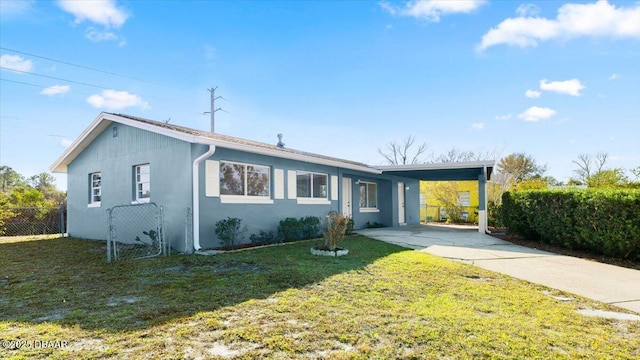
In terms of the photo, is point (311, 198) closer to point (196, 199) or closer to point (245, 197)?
point (245, 197)

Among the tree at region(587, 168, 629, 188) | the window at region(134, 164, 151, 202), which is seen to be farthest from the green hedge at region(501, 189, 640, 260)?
the window at region(134, 164, 151, 202)

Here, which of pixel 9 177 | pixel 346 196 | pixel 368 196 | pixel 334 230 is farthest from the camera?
pixel 9 177

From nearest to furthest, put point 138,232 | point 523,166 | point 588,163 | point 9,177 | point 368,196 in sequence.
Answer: point 138,232 < point 368,196 < point 9,177 < point 588,163 < point 523,166

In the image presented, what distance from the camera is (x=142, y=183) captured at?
10531 millimetres

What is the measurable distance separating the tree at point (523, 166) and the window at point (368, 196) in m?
24.7

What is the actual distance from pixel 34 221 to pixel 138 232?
8.60m

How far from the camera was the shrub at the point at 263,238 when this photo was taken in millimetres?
10148

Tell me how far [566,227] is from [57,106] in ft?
74.4

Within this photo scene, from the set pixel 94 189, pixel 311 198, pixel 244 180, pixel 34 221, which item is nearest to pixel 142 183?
pixel 244 180

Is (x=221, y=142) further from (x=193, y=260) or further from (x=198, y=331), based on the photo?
(x=198, y=331)

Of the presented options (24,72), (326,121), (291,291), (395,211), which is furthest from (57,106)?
(291,291)

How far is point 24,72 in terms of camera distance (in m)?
15.6

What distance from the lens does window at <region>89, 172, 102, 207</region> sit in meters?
12.3

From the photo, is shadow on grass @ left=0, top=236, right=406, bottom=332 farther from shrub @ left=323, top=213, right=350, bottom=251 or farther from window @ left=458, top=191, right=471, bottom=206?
window @ left=458, top=191, right=471, bottom=206
